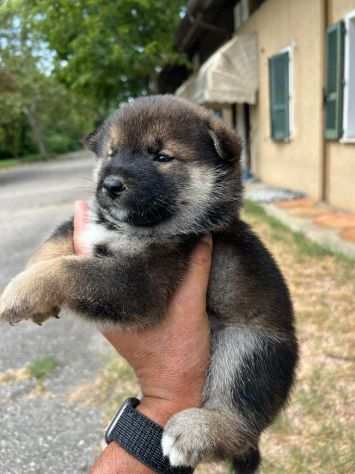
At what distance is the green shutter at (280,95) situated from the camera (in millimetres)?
9664

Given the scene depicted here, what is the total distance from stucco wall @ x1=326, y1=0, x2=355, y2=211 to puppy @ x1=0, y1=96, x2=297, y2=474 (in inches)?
218

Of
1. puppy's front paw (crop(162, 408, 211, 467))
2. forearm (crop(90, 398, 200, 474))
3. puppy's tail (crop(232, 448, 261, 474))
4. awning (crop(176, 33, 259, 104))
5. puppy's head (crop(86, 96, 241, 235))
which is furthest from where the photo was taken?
awning (crop(176, 33, 259, 104))

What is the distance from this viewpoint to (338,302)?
15.4 feet

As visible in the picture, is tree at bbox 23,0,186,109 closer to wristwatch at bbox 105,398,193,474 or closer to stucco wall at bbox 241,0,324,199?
stucco wall at bbox 241,0,324,199

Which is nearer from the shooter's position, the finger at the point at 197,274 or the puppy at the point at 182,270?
the puppy at the point at 182,270

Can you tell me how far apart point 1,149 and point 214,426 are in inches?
1865

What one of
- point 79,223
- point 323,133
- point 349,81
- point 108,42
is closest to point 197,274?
point 79,223

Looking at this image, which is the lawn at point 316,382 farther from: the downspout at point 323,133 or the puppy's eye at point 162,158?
the downspout at point 323,133

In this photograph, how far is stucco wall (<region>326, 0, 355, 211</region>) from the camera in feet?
23.8

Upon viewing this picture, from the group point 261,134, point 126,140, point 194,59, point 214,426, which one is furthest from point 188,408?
point 194,59

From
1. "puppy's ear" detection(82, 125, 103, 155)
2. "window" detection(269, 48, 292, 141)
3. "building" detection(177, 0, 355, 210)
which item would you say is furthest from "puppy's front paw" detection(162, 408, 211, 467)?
"window" detection(269, 48, 292, 141)

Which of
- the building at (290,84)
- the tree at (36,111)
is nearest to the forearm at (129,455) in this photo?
the building at (290,84)

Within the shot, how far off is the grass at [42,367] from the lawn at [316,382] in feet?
1.78

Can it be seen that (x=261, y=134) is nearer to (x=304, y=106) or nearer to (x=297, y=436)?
(x=304, y=106)
